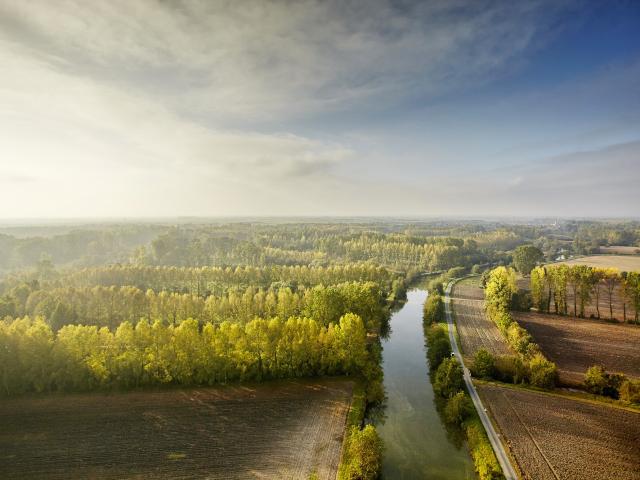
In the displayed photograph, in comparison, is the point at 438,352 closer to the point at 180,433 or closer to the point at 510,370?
the point at 510,370

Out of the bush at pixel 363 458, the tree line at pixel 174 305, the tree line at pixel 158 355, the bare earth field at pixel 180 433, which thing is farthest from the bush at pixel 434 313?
the bush at pixel 363 458

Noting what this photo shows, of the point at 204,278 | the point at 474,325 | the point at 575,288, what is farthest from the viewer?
the point at 204,278

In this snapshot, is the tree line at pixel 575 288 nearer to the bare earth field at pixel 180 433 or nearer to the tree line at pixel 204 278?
the tree line at pixel 204 278

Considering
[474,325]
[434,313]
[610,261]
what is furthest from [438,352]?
[610,261]

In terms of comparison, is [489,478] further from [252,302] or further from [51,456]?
[252,302]

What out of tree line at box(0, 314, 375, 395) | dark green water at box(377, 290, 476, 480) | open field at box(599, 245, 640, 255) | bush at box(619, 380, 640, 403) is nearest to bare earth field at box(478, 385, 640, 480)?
bush at box(619, 380, 640, 403)

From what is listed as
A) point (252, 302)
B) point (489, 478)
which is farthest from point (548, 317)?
point (252, 302)
